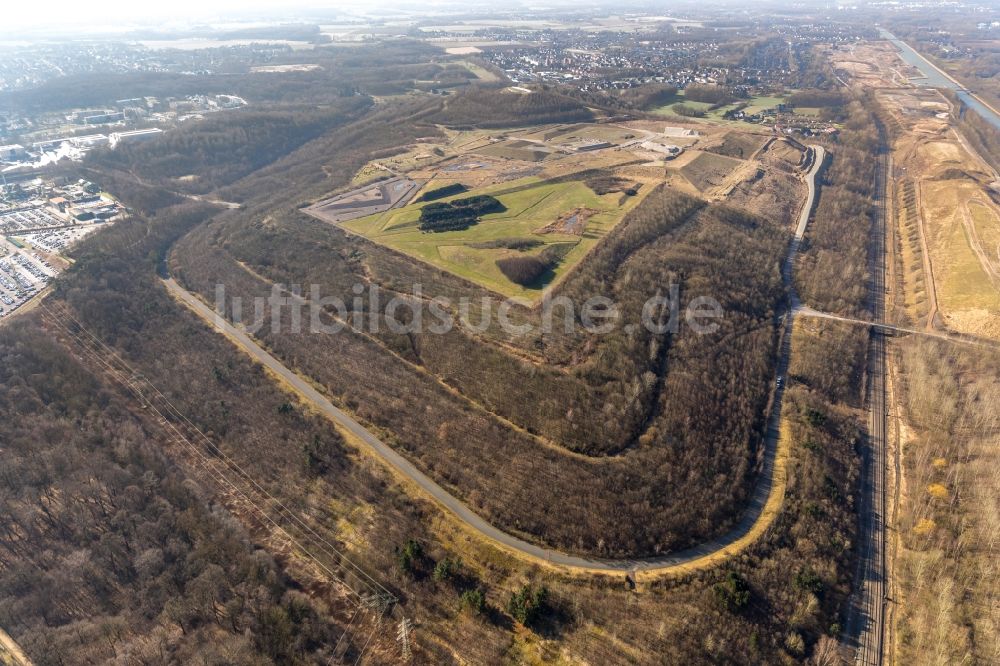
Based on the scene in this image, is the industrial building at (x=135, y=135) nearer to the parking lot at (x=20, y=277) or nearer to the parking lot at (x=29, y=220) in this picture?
the parking lot at (x=29, y=220)

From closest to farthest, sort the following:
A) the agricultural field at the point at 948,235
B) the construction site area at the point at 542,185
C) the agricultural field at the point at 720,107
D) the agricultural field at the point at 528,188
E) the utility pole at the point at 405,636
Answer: the utility pole at the point at 405,636 < the agricultural field at the point at 948,235 < the agricultural field at the point at 528,188 < the construction site area at the point at 542,185 < the agricultural field at the point at 720,107

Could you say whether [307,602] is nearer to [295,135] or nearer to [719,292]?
[719,292]

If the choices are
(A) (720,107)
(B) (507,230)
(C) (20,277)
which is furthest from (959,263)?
(C) (20,277)

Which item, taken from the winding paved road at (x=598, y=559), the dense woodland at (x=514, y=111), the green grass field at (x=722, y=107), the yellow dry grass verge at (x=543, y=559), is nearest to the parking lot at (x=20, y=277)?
the winding paved road at (x=598, y=559)

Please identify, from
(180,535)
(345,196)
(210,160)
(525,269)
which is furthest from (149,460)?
(210,160)

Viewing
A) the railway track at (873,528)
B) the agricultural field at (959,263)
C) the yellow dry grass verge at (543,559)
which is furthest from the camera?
the agricultural field at (959,263)

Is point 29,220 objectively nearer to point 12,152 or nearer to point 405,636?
point 12,152
